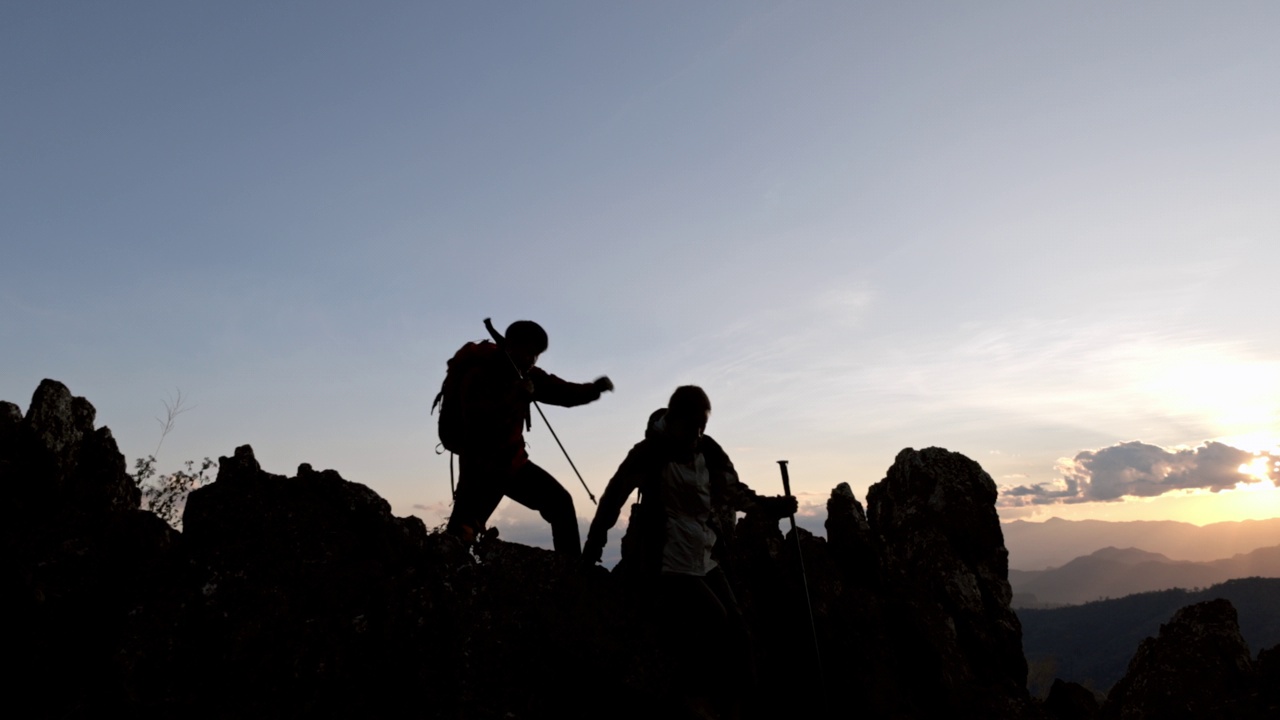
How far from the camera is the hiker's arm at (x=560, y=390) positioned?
8.53 meters

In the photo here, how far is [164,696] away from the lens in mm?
5430

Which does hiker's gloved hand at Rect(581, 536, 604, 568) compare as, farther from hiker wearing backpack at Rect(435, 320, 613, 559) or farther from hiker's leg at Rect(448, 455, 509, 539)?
hiker's leg at Rect(448, 455, 509, 539)

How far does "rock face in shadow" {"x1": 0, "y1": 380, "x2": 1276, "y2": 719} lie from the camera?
18.5 ft

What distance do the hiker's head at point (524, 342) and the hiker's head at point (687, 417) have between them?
1930 millimetres

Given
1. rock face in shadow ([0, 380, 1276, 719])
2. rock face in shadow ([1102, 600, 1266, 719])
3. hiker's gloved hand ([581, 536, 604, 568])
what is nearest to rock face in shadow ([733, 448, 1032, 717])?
rock face in shadow ([0, 380, 1276, 719])

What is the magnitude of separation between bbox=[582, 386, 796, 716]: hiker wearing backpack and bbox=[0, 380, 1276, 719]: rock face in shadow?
0.34m

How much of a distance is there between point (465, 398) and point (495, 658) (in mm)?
2738

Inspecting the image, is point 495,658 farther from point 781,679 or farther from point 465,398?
point 781,679

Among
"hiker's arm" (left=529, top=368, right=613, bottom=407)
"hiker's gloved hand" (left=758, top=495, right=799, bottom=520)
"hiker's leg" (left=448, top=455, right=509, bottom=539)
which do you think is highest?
"hiker's arm" (left=529, top=368, right=613, bottom=407)

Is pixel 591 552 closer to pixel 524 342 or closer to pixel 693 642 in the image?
pixel 693 642

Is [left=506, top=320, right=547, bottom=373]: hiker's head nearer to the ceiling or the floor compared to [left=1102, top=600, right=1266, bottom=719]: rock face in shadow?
nearer to the ceiling

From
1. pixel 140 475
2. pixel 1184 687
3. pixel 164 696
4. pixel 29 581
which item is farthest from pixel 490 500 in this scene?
pixel 140 475

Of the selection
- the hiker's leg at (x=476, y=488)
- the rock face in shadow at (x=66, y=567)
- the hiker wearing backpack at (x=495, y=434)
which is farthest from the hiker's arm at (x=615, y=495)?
the rock face in shadow at (x=66, y=567)

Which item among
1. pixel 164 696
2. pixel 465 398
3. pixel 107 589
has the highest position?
pixel 465 398
